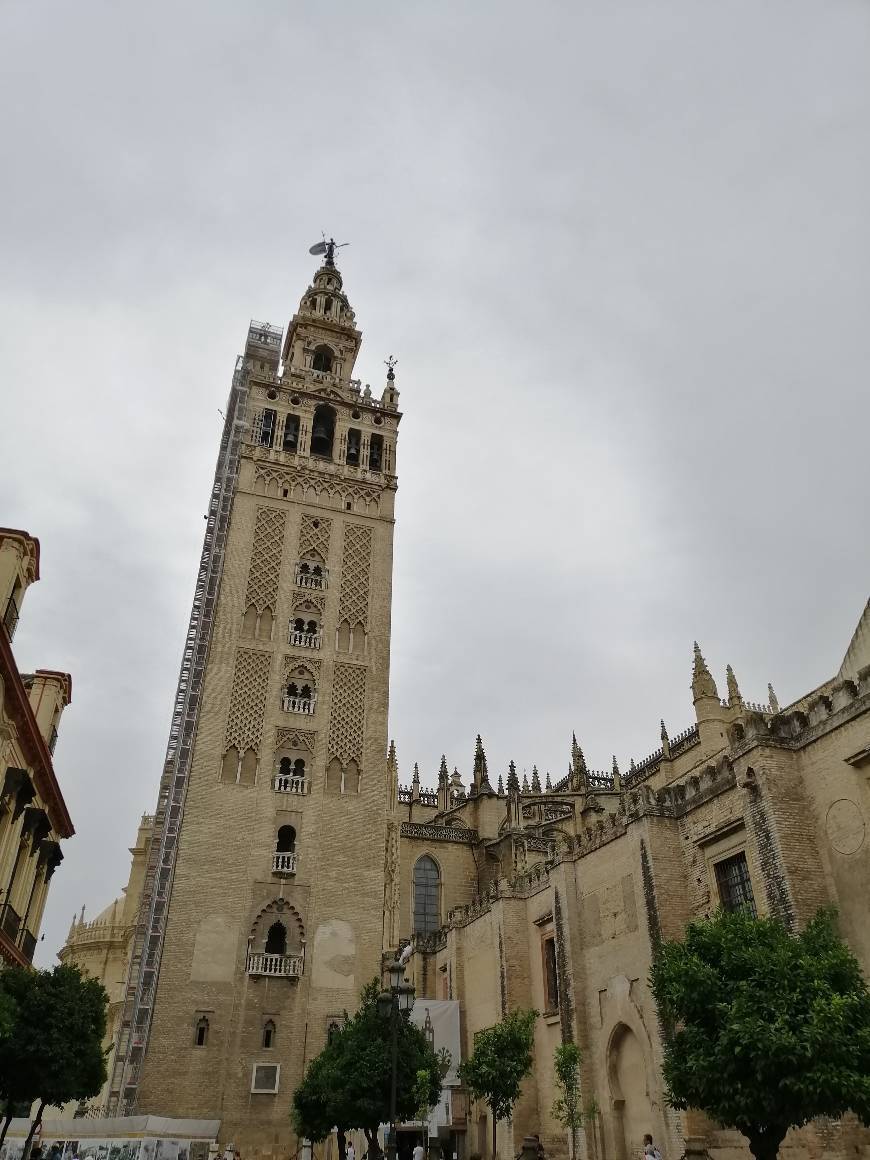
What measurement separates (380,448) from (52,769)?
1943cm

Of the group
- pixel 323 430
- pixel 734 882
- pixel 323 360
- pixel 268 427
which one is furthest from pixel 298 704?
pixel 323 360

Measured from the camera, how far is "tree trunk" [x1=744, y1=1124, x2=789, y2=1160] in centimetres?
1217

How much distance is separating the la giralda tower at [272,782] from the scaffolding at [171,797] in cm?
7

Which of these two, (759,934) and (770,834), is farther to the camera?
(770,834)

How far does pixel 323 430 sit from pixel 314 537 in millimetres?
6023

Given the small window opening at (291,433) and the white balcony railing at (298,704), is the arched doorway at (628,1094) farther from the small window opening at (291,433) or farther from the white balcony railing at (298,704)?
the small window opening at (291,433)

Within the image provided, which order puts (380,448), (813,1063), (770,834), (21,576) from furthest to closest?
1. (380,448)
2. (21,576)
3. (770,834)
4. (813,1063)

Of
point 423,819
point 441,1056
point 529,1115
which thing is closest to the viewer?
point 529,1115

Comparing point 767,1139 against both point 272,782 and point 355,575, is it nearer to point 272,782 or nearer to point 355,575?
point 272,782

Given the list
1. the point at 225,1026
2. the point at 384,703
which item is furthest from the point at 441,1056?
the point at 384,703

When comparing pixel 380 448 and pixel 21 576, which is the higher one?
pixel 380 448

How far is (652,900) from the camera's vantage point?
18.5 meters

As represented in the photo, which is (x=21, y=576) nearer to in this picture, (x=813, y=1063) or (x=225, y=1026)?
(x=225, y=1026)

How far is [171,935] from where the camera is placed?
24891mm
